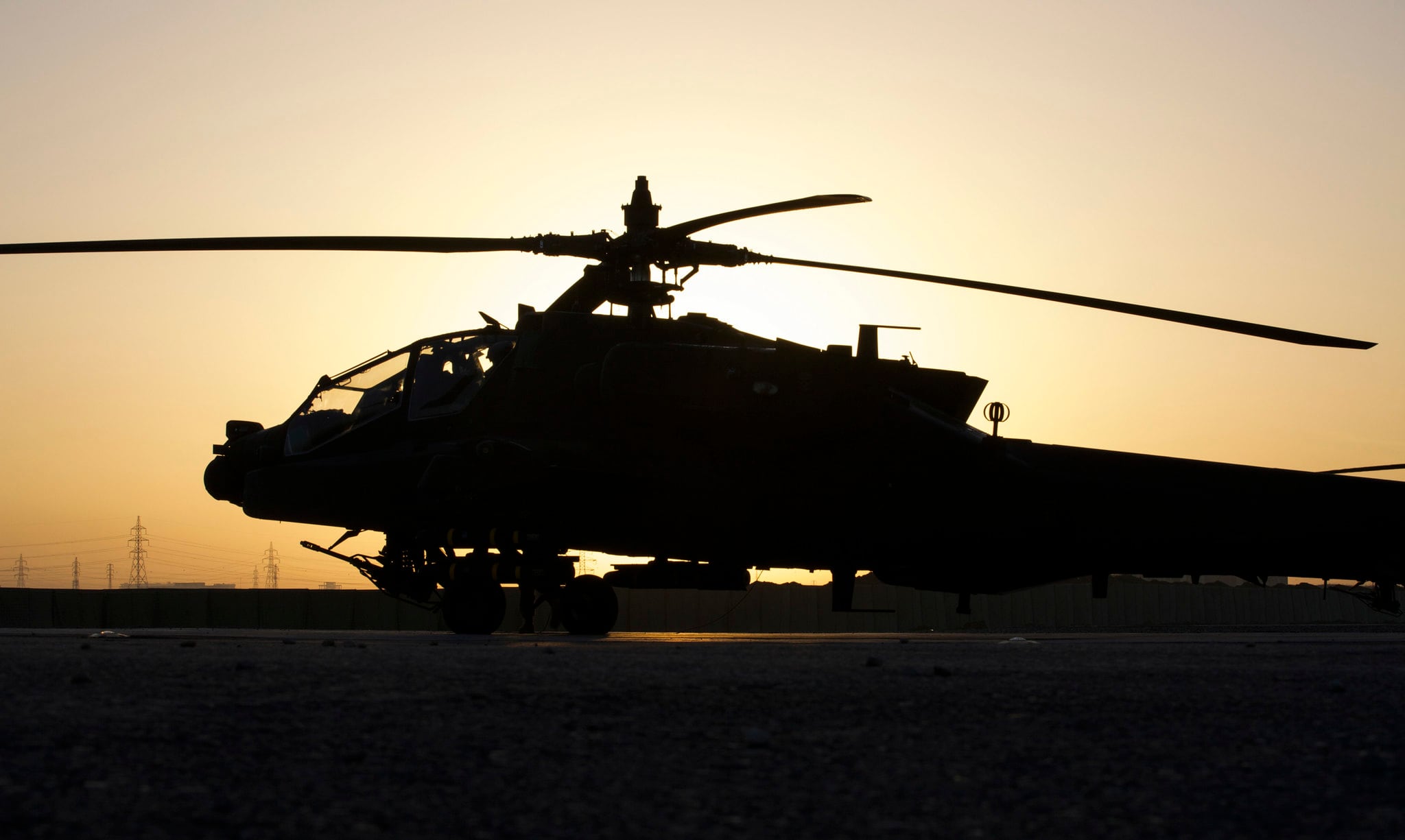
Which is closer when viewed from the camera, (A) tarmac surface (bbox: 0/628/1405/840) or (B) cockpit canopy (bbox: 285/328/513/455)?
(A) tarmac surface (bbox: 0/628/1405/840)

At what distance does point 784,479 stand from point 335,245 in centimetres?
511

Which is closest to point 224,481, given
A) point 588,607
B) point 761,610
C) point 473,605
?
point 473,605

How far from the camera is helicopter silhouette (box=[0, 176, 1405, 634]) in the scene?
1336 cm

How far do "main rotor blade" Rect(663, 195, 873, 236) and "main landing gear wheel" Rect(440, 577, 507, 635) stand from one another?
4251 mm

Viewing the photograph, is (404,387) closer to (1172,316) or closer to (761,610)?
(1172,316)

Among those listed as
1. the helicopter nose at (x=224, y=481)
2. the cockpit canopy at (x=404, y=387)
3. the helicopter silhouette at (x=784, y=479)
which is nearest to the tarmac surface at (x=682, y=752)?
the helicopter silhouette at (x=784, y=479)

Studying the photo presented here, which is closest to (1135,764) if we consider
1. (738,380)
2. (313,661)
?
(313,661)

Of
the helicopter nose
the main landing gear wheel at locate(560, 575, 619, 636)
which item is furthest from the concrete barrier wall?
the main landing gear wheel at locate(560, 575, 619, 636)

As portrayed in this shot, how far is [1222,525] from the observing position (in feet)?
44.0

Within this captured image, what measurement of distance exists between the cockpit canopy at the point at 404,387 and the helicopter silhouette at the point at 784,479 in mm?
65

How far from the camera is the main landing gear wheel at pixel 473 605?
45.5ft

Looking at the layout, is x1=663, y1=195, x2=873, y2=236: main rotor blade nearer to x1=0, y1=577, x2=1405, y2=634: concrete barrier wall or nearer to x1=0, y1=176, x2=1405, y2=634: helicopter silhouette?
x1=0, y1=176, x2=1405, y2=634: helicopter silhouette

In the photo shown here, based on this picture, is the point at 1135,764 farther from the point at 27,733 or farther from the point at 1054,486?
the point at 1054,486

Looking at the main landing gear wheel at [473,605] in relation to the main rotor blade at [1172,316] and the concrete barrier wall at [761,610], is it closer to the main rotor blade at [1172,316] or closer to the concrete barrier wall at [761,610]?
the main rotor blade at [1172,316]
